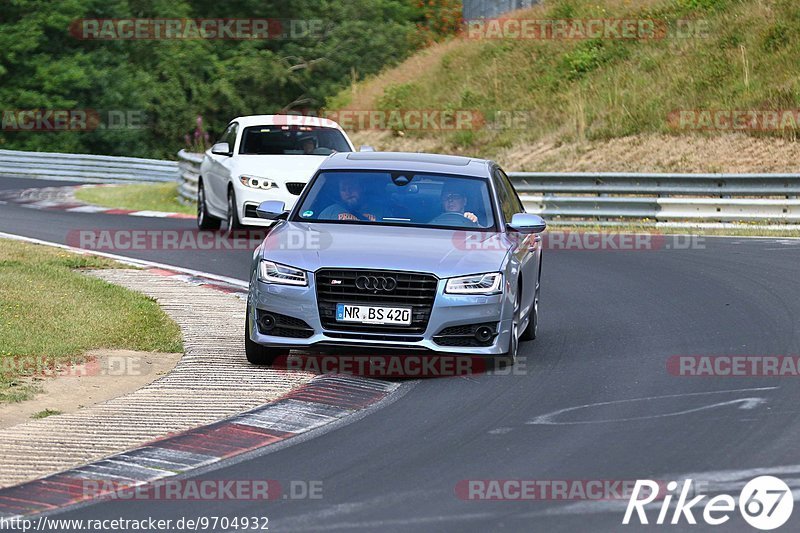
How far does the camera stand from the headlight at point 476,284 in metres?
10.7

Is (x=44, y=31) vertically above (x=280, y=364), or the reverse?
(x=44, y=31)

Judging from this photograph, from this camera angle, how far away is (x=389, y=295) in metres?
10.7

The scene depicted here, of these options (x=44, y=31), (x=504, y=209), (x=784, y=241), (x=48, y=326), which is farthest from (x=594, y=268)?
(x=44, y=31)

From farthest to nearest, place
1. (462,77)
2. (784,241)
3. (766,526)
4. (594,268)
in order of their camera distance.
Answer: (462,77)
(784,241)
(594,268)
(766,526)

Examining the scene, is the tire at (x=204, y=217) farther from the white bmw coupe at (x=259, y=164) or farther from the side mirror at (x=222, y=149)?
the side mirror at (x=222, y=149)

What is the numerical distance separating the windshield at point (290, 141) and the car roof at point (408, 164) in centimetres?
886

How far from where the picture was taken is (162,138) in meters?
62.0

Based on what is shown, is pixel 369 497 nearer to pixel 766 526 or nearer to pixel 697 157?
pixel 766 526

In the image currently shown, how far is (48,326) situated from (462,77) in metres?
29.3
